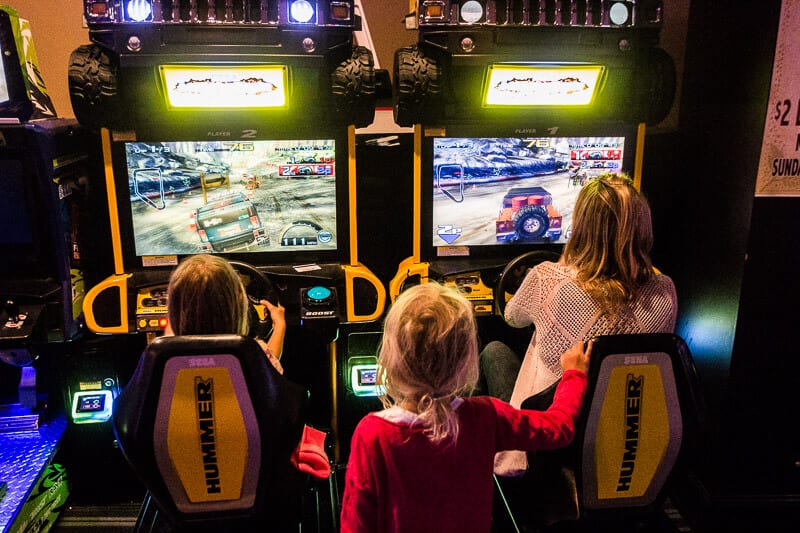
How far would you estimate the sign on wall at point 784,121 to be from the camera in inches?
100

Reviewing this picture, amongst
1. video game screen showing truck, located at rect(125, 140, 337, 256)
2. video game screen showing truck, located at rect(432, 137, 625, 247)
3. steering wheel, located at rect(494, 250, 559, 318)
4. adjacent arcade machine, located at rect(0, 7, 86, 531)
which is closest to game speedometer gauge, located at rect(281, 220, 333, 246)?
video game screen showing truck, located at rect(125, 140, 337, 256)

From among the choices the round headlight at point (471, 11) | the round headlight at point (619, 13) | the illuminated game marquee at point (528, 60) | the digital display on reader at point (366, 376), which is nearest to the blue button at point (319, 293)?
the digital display on reader at point (366, 376)

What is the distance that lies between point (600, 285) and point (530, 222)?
34.5 inches

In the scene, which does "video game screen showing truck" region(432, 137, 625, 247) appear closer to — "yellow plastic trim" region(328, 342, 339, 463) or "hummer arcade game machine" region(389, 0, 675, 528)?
"hummer arcade game machine" region(389, 0, 675, 528)

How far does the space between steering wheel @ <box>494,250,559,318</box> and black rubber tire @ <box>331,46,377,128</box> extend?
32.9 inches

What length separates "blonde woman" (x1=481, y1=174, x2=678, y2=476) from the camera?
2.06m

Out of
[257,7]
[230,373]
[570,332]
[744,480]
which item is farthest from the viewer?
[744,480]

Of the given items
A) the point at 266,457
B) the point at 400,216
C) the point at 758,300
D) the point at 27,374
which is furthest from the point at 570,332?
the point at 27,374

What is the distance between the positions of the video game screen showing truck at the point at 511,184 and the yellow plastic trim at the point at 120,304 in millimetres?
1270

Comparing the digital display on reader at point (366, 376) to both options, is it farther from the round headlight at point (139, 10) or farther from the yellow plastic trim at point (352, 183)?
the round headlight at point (139, 10)

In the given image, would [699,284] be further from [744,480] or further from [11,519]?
[11,519]

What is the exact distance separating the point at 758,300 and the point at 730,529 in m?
1.04

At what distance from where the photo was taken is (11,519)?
2518mm

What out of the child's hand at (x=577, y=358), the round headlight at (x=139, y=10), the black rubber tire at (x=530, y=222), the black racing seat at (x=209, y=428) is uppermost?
the round headlight at (x=139, y=10)
